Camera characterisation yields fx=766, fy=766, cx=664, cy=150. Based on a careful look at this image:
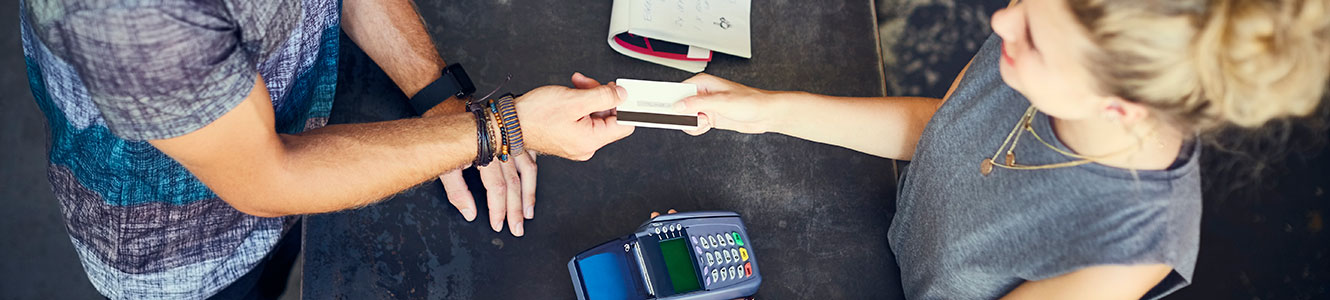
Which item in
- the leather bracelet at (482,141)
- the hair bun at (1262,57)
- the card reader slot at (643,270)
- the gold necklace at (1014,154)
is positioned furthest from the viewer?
the leather bracelet at (482,141)

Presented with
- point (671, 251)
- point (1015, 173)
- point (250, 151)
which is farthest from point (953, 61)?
point (250, 151)

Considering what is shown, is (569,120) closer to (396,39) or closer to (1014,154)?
(396,39)

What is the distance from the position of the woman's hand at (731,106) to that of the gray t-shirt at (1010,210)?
22 cm

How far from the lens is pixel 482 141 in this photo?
107cm

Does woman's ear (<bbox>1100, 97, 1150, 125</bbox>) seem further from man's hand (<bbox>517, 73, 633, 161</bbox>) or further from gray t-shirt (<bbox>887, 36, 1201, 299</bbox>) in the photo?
man's hand (<bbox>517, 73, 633, 161</bbox>)

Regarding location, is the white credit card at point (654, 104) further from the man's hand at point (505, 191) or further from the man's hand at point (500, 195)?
the man's hand at point (500, 195)

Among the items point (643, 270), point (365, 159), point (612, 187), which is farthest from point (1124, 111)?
point (365, 159)

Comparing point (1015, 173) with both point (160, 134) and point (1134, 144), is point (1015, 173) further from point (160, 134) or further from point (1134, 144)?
point (160, 134)

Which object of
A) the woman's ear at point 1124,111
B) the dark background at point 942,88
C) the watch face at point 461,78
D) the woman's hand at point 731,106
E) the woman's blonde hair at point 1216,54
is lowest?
the dark background at point 942,88

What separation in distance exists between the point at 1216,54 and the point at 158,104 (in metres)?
0.96

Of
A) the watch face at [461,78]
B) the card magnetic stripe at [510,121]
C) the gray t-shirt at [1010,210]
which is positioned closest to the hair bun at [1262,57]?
the gray t-shirt at [1010,210]

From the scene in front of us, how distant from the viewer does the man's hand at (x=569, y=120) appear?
3.55ft

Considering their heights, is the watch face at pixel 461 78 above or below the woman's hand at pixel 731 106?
above

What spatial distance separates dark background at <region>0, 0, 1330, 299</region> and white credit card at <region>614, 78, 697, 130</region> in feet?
2.56
